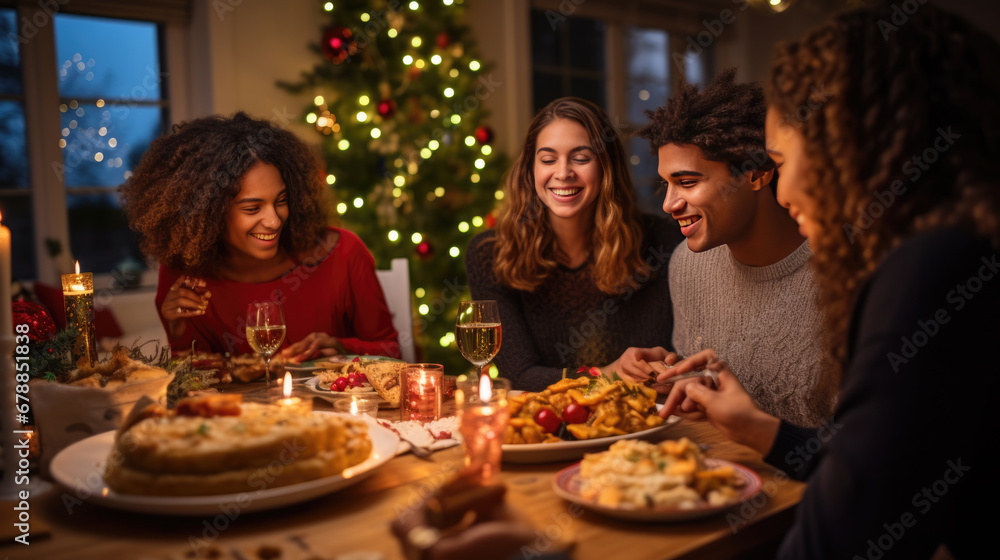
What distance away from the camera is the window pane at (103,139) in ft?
13.5

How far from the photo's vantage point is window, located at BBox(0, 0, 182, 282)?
3.96m

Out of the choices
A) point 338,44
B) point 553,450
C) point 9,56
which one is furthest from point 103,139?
point 553,450

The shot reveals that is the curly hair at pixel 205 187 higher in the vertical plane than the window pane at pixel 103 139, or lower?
lower

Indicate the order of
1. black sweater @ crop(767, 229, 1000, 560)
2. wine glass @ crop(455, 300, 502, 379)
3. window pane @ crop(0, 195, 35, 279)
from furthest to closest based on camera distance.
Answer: window pane @ crop(0, 195, 35, 279)
wine glass @ crop(455, 300, 502, 379)
black sweater @ crop(767, 229, 1000, 560)

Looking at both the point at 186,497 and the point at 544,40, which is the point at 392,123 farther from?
the point at 186,497

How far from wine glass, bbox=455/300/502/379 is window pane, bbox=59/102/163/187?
341 cm

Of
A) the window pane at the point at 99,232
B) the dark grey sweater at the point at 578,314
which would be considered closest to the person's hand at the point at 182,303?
the dark grey sweater at the point at 578,314

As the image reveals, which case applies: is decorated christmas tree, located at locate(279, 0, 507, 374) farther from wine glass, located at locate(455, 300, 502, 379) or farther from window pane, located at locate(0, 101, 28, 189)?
wine glass, located at locate(455, 300, 502, 379)

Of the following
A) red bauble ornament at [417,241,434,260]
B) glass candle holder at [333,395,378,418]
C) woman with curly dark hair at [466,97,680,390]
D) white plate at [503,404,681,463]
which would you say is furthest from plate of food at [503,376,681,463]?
red bauble ornament at [417,241,434,260]

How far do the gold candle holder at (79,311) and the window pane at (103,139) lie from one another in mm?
3009

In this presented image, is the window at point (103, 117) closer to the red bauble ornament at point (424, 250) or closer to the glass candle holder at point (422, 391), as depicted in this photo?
the red bauble ornament at point (424, 250)

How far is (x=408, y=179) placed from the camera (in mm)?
4457

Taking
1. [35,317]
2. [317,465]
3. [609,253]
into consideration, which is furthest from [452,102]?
[317,465]

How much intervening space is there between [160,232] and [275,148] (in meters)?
0.48
